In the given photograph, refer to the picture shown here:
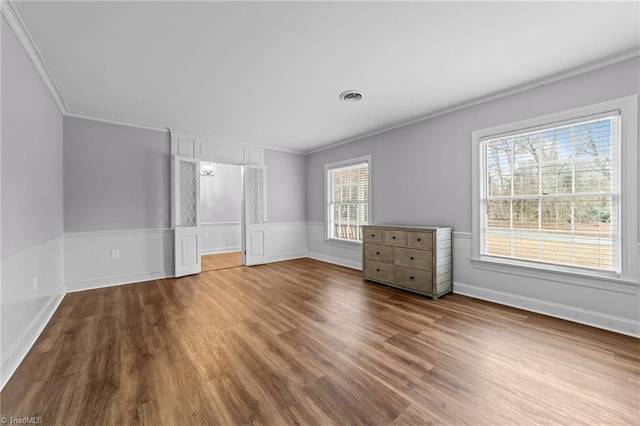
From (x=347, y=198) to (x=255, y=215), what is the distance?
196 centimetres

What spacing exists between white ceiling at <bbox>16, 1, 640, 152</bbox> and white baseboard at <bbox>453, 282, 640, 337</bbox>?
241cm

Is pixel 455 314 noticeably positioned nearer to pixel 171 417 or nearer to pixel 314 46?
pixel 171 417

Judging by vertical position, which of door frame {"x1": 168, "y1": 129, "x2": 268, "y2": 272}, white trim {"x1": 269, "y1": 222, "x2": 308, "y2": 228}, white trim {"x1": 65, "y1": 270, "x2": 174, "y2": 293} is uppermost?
door frame {"x1": 168, "y1": 129, "x2": 268, "y2": 272}

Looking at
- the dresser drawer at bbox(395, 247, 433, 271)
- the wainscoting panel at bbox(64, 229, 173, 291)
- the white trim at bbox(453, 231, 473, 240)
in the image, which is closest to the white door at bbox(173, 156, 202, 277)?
the wainscoting panel at bbox(64, 229, 173, 291)

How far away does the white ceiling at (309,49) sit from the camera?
189 centimetres

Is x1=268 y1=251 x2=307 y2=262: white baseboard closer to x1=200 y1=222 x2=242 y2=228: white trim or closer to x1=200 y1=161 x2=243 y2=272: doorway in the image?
x1=200 y1=161 x2=243 y2=272: doorway

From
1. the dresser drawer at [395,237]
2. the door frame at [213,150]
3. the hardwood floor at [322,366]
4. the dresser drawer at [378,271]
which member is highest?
the door frame at [213,150]

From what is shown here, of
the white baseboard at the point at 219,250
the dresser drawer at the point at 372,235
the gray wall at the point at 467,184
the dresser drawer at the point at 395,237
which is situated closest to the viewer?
the gray wall at the point at 467,184

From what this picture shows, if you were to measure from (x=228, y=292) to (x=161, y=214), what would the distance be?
198 centimetres

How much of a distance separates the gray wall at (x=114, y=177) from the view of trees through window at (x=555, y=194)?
4.97m

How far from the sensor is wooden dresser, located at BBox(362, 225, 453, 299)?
3447 mm

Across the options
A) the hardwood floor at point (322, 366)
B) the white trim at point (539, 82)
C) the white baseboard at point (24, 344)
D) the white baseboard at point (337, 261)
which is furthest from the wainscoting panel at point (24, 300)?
the white trim at point (539, 82)

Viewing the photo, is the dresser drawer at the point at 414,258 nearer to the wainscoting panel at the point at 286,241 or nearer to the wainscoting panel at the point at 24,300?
the wainscoting panel at the point at 286,241

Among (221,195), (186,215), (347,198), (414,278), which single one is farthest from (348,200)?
(221,195)
